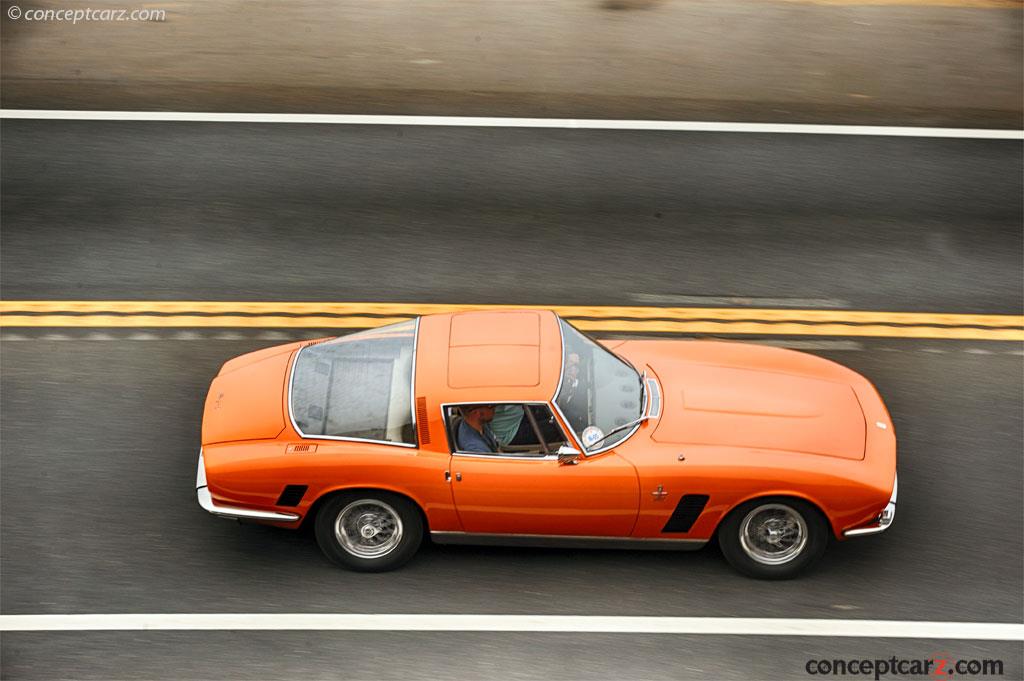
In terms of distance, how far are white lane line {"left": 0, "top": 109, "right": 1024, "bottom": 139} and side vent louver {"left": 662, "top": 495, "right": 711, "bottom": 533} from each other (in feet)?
19.5

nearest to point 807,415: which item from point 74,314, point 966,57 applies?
point 74,314

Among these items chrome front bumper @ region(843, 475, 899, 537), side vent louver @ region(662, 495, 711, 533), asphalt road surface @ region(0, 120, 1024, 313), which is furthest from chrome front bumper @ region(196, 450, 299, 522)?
chrome front bumper @ region(843, 475, 899, 537)

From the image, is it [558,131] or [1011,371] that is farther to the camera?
[558,131]

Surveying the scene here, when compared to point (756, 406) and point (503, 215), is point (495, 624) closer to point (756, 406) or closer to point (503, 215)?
point (756, 406)

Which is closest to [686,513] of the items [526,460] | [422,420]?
[526,460]

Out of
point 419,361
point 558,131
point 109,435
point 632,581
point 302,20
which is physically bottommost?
point 632,581

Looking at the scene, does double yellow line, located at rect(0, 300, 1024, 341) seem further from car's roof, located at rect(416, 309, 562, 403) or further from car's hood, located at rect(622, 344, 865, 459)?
car's roof, located at rect(416, 309, 562, 403)

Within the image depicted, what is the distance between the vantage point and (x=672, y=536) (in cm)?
734

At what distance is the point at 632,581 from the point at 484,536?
1.04 m

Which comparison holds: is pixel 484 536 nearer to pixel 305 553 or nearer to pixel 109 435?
pixel 305 553

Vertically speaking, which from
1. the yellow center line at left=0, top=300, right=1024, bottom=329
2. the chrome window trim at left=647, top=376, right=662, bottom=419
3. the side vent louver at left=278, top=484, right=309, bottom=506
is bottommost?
the side vent louver at left=278, top=484, right=309, bottom=506

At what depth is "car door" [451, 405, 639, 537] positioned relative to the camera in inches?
281

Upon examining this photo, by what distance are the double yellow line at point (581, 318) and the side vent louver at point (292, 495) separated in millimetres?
2744

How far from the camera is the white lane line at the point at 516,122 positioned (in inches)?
477
